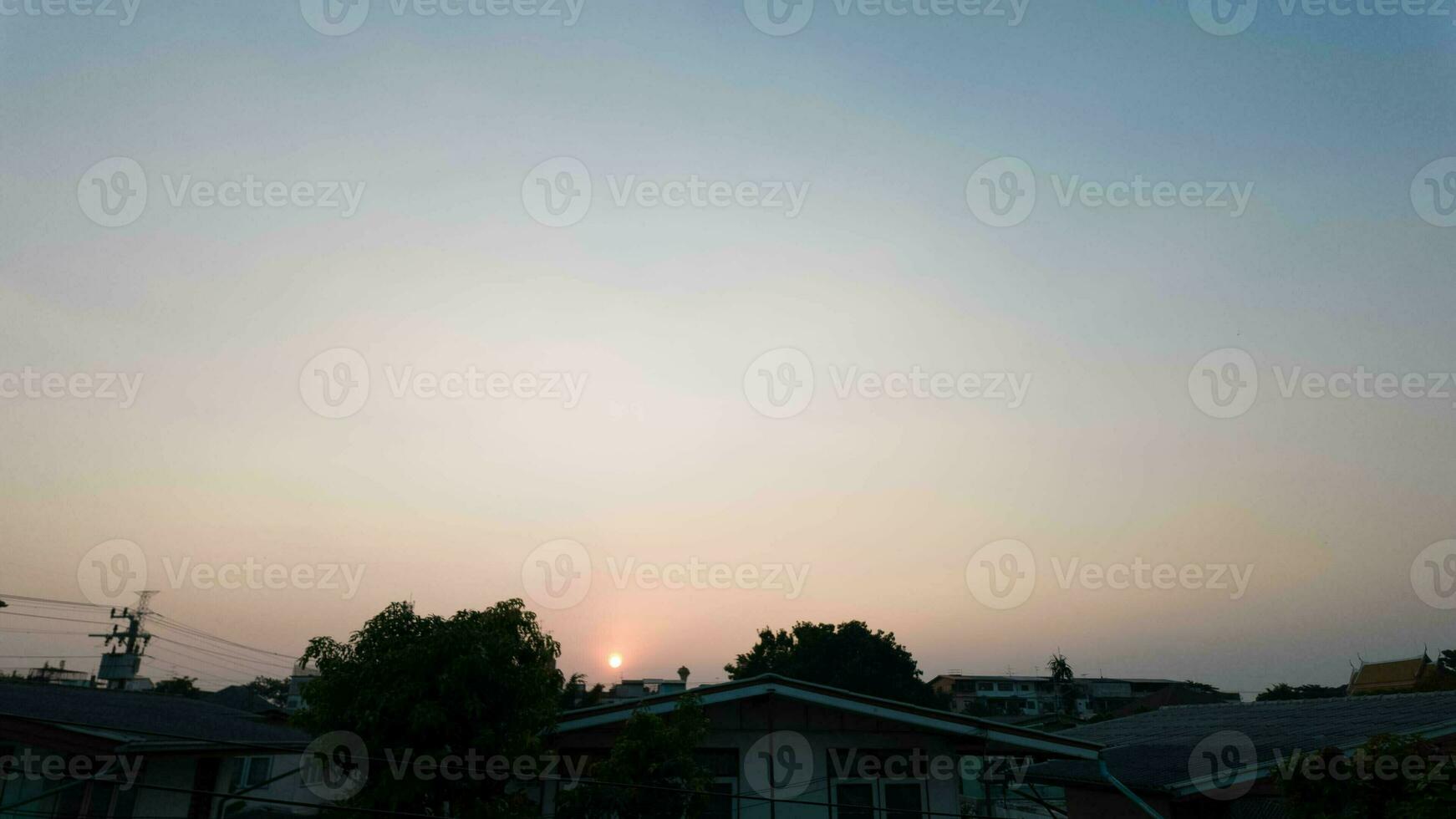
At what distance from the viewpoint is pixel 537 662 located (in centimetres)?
1388

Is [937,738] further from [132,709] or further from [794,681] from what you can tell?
[132,709]

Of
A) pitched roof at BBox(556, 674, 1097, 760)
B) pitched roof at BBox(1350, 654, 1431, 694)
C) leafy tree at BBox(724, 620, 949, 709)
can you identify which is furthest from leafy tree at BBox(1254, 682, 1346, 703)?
pitched roof at BBox(556, 674, 1097, 760)

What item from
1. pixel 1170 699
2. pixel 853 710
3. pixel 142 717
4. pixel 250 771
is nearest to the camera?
pixel 853 710

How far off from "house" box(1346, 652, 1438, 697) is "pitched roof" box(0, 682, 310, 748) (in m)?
67.0

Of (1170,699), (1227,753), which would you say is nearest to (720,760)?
(1227,753)

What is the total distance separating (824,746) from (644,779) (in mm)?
4897

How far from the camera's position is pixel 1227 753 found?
18281 mm

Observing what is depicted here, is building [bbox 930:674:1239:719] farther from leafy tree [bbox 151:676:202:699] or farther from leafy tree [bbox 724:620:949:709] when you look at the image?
leafy tree [bbox 151:676:202:699]

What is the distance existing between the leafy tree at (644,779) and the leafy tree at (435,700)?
147 centimetres

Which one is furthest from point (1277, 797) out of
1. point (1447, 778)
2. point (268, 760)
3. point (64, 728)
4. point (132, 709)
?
point (268, 760)

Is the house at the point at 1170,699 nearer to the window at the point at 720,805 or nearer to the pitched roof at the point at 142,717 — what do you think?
the window at the point at 720,805

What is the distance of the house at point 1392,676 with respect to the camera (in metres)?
56.8

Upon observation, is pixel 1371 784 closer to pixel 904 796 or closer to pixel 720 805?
pixel 904 796

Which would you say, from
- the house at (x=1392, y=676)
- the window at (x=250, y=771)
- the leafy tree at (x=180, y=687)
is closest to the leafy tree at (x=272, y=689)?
the leafy tree at (x=180, y=687)
